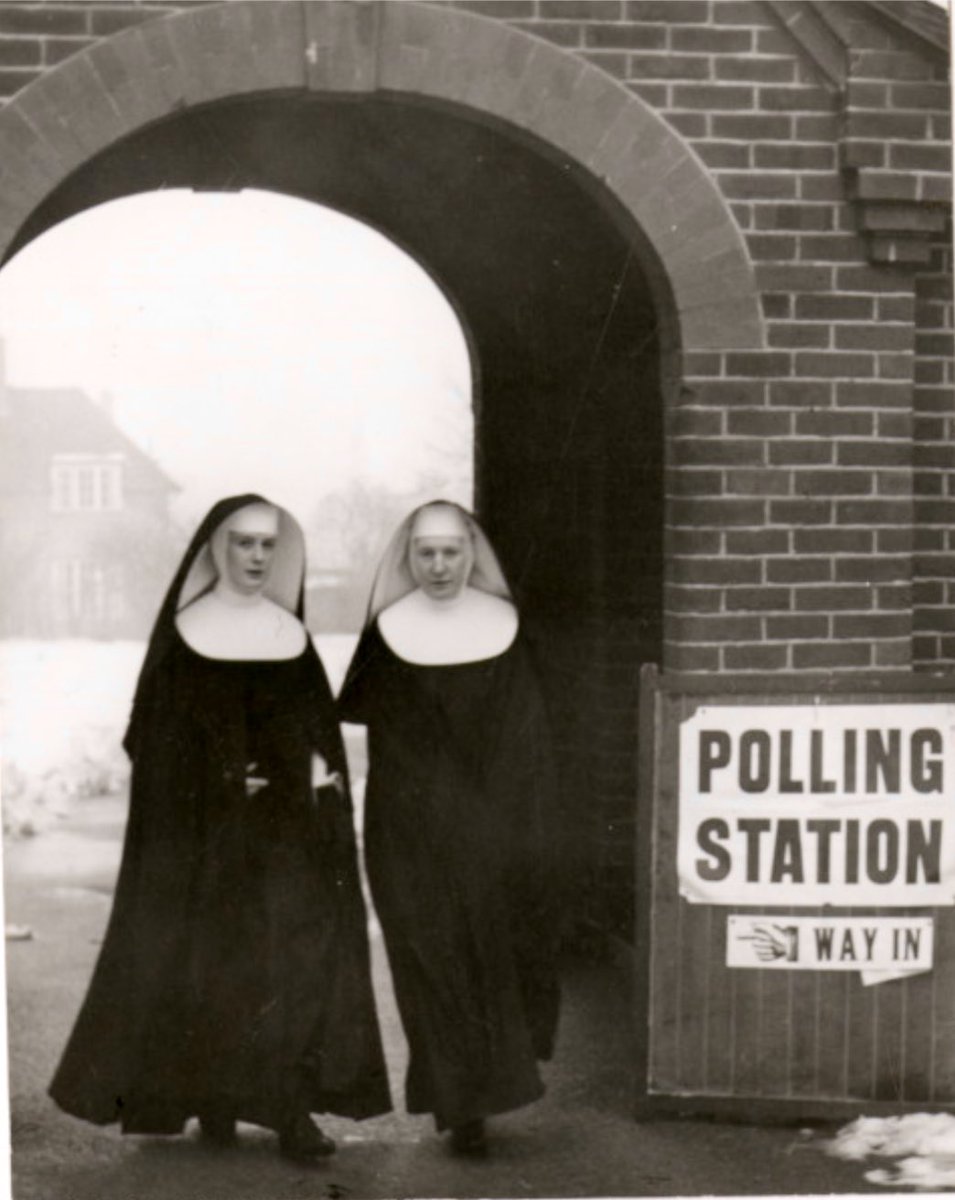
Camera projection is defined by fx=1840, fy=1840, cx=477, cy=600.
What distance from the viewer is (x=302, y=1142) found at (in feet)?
17.0

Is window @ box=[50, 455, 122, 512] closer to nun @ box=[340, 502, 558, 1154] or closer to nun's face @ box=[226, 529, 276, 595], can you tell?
nun's face @ box=[226, 529, 276, 595]

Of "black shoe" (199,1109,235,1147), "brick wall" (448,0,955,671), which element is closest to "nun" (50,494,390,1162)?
"black shoe" (199,1109,235,1147)

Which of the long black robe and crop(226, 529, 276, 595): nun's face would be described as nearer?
crop(226, 529, 276, 595): nun's face

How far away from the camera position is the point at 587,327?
19.4 feet

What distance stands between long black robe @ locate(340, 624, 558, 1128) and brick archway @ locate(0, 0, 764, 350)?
4.00ft

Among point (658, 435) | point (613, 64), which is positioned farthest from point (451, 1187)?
point (613, 64)

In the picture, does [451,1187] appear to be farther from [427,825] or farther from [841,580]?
[841,580]

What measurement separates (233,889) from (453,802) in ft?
2.24

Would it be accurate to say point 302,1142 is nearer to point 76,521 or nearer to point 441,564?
point 441,564

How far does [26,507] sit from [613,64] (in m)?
2.04

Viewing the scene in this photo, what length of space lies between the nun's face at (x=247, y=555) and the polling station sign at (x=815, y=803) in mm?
1293

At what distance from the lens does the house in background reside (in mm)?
5168

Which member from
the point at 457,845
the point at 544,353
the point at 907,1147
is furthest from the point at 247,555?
the point at 907,1147

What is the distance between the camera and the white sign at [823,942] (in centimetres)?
528
